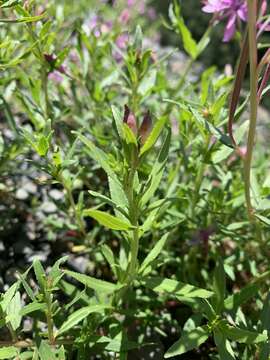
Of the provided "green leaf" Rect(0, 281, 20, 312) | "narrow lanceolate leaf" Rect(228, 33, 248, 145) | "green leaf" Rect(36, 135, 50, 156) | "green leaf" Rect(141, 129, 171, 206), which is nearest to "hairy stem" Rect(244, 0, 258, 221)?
"narrow lanceolate leaf" Rect(228, 33, 248, 145)

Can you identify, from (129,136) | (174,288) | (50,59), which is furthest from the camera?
(50,59)

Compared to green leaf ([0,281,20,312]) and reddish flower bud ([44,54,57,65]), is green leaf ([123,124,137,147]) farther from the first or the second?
reddish flower bud ([44,54,57,65])

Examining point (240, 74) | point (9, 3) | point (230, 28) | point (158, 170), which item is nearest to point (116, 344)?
point (158, 170)

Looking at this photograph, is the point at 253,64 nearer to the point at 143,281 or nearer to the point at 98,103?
the point at 143,281

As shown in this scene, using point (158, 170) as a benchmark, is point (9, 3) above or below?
above

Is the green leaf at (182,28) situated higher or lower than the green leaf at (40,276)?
higher

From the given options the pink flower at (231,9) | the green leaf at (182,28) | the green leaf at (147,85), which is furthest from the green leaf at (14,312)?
the green leaf at (182,28)

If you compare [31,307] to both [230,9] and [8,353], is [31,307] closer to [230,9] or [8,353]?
[8,353]

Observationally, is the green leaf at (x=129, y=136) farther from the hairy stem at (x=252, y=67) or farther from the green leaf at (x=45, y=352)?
the green leaf at (x=45, y=352)
